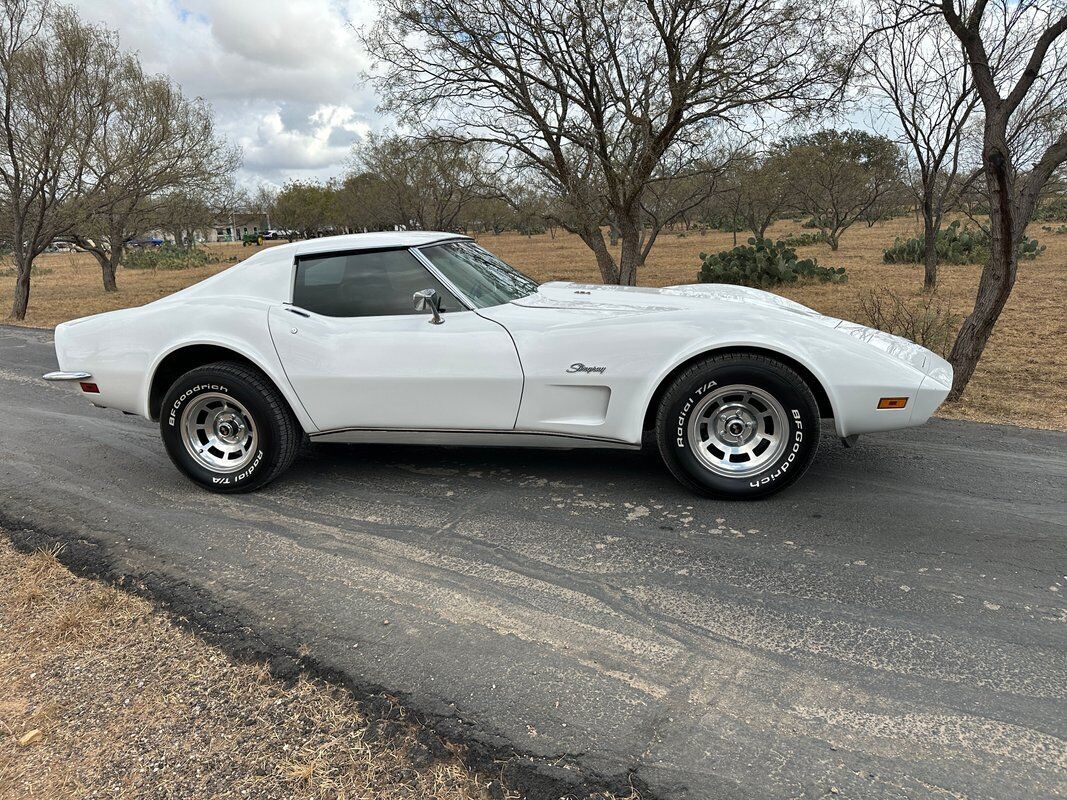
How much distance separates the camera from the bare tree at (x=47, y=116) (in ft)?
42.5

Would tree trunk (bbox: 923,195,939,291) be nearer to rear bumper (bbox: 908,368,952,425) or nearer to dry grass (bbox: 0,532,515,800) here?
rear bumper (bbox: 908,368,952,425)

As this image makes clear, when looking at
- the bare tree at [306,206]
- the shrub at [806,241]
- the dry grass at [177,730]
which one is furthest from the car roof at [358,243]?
the bare tree at [306,206]

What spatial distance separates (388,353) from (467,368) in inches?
18.3

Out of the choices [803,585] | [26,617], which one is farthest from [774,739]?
[26,617]

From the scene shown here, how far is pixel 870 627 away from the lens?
2.59 meters

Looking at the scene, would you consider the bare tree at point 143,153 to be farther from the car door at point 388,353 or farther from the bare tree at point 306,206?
the bare tree at point 306,206

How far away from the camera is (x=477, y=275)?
4164 mm

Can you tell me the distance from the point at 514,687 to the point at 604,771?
1.54 feet

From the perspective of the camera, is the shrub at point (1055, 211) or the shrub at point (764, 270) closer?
the shrub at point (764, 270)

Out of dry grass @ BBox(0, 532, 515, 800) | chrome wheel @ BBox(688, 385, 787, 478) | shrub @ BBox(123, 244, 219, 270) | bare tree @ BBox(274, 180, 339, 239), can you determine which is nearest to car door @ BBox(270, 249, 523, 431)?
chrome wheel @ BBox(688, 385, 787, 478)

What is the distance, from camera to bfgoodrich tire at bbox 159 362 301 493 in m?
3.97

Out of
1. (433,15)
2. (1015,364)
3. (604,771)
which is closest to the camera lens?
(604,771)

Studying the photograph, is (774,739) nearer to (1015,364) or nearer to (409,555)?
(409,555)

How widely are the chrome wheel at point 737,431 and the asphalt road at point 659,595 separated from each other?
0.25m
